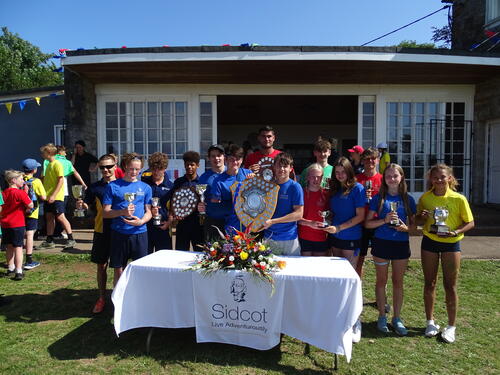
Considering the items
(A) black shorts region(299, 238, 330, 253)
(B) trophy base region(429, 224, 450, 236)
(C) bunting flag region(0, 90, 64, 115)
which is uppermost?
(C) bunting flag region(0, 90, 64, 115)

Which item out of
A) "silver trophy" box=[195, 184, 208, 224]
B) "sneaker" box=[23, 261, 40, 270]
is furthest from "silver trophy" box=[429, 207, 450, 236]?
"sneaker" box=[23, 261, 40, 270]

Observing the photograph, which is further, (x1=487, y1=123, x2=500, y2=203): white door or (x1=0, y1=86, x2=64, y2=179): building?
(x1=0, y1=86, x2=64, y2=179): building

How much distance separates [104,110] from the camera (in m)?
8.91

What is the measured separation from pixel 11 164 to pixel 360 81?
964 cm

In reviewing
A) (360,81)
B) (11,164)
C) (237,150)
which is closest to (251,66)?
(360,81)

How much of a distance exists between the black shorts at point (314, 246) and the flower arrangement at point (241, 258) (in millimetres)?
677

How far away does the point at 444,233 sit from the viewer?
10.8ft

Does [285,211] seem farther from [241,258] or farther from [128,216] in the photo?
[128,216]

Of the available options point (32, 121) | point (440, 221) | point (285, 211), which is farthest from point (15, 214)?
point (32, 121)

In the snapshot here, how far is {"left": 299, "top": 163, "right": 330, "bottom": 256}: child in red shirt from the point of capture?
3627 millimetres

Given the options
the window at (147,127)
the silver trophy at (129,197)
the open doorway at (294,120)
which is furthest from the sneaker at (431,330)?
the open doorway at (294,120)

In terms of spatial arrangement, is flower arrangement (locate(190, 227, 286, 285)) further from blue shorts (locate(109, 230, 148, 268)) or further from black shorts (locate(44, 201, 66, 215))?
black shorts (locate(44, 201, 66, 215))

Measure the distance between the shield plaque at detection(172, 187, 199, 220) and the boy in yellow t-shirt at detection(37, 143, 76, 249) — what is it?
3.40 metres

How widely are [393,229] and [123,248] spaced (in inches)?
106
